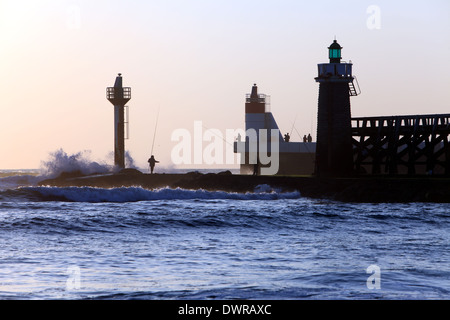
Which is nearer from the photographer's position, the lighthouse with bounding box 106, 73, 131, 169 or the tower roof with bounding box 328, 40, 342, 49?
the tower roof with bounding box 328, 40, 342, 49

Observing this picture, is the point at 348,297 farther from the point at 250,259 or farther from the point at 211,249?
the point at 211,249

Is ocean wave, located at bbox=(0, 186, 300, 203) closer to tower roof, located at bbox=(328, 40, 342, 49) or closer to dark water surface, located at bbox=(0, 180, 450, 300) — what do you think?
dark water surface, located at bbox=(0, 180, 450, 300)

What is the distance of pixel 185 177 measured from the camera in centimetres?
4519

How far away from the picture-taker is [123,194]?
32.8m

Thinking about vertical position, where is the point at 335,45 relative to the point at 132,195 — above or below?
above

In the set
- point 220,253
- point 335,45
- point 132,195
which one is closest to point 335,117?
point 335,45

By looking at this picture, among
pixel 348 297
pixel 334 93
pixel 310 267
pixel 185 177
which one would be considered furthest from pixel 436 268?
pixel 185 177

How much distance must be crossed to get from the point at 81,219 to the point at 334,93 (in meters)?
20.3

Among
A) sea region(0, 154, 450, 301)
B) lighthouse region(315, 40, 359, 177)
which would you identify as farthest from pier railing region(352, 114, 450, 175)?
sea region(0, 154, 450, 301)

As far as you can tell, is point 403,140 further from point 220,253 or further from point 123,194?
point 220,253

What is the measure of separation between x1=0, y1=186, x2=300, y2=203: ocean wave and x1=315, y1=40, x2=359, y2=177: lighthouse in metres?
2.93

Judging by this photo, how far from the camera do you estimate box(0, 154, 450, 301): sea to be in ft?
32.2

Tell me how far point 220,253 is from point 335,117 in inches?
986

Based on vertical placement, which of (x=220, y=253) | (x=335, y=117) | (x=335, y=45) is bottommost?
(x=220, y=253)
